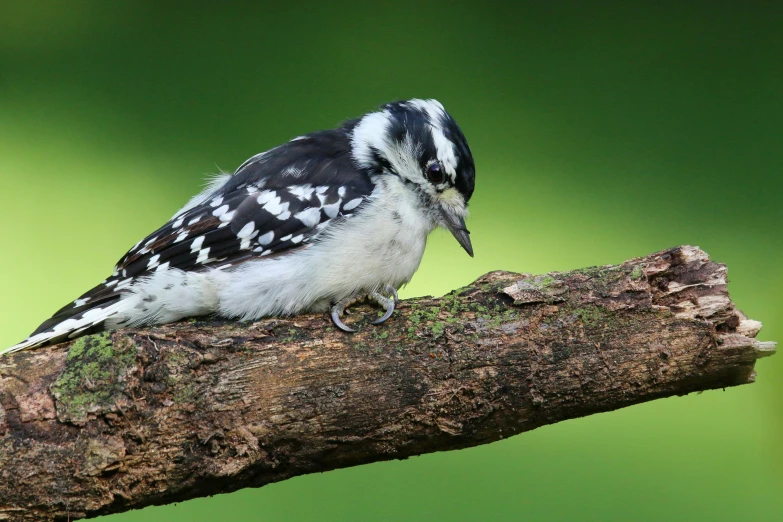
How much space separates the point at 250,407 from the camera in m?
1.27

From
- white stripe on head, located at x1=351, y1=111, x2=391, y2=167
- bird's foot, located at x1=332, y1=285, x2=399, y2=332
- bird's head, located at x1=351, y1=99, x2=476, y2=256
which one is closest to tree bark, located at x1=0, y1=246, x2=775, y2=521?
bird's foot, located at x1=332, y1=285, x2=399, y2=332

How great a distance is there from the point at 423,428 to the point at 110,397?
20.8 inches

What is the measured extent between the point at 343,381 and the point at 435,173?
55 cm

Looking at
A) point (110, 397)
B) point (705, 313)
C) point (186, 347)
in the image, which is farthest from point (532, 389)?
point (110, 397)

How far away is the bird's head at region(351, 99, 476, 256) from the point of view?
1.66 m

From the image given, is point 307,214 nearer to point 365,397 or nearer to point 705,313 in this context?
point 365,397

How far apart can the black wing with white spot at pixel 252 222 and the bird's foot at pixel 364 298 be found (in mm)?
156

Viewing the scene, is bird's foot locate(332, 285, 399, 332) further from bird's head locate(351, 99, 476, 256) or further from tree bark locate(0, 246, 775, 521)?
bird's head locate(351, 99, 476, 256)

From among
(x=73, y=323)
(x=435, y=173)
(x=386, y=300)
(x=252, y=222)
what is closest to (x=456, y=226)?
(x=435, y=173)

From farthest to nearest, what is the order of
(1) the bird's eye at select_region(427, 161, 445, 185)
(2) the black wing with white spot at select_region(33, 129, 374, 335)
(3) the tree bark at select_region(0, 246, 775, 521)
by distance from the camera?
(1) the bird's eye at select_region(427, 161, 445, 185) → (2) the black wing with white spot at select_region(33, 129, 374, 335) → (3) the tree bark at select_region(0, 246, 775, 521)

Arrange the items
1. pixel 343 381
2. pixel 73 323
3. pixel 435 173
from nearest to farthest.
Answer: pixel 343 381 < pixel 73 323 < pixel 435 173

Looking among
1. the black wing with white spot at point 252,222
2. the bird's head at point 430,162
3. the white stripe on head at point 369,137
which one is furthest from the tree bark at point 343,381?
the white stripe on head at point 369,137

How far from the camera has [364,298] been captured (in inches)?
61.1

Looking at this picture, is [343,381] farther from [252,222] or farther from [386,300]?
[252,222]
